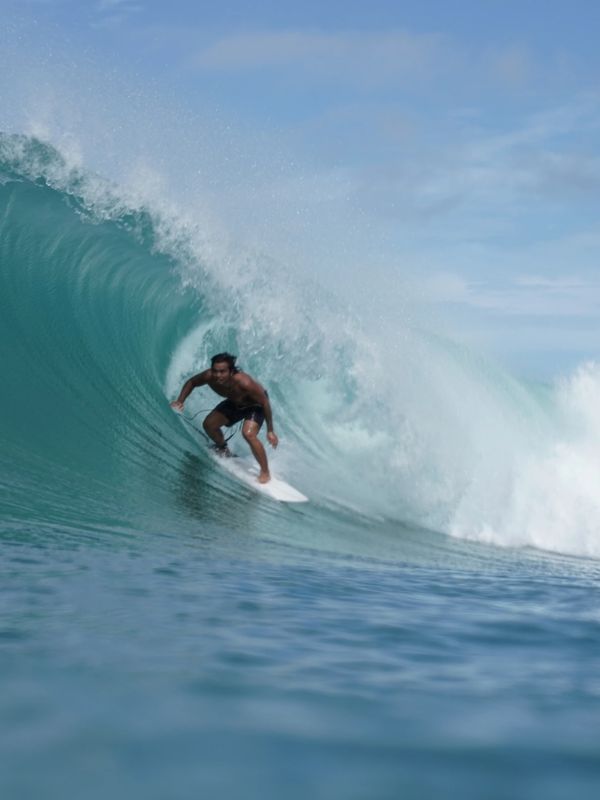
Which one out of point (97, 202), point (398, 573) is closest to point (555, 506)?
point (398, 573)

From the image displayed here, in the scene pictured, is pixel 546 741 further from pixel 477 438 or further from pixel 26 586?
pixel 477 438

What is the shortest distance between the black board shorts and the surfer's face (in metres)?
0.45

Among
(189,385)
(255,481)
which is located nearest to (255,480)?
(255,481)

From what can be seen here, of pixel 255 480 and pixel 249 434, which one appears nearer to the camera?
pixel 249 434

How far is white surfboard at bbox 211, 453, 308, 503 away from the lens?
7.73m

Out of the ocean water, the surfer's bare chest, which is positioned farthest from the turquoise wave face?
the surfer's bare chest

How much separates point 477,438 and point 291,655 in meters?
8.52

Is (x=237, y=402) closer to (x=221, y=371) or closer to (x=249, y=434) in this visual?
(x=249, y=434)

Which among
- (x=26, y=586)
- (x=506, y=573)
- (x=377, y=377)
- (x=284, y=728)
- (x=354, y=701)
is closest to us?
(x=284, y=728)

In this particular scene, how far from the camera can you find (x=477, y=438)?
36.6ft

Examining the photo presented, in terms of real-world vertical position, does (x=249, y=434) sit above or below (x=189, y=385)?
below

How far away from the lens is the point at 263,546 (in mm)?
5523

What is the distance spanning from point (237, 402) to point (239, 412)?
0.41 ft

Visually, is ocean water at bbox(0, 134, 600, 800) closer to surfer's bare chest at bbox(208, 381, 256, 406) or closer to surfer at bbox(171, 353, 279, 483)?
surfer at bbox(171, 353, 279, 483)
